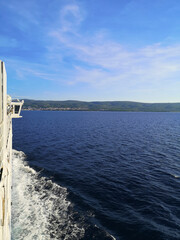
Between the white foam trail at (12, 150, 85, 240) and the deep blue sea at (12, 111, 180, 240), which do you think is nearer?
the white foam trail at (12, 150, 85, 240)

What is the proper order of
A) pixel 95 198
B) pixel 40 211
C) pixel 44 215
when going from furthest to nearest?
pixel 95 198 → pixel 40 211 → pixel 44 215

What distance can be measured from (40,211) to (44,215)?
869mm

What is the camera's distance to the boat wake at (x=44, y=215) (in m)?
12.9

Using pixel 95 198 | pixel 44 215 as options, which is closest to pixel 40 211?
pixel 44 215

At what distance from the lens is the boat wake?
42.3ft

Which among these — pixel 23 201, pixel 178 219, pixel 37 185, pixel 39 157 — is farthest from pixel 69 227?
pixel 39 157

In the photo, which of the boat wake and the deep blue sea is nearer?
the boat wake

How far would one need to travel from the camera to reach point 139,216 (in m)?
15.3

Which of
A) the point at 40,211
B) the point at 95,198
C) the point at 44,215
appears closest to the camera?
the point at 44,215

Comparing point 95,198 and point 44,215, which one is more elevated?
point 95,198

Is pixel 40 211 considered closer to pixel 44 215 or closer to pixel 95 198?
pixel 44 215

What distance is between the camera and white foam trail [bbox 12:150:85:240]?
1297 cm

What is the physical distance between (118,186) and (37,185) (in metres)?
12.0

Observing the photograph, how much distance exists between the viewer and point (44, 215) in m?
15.2
